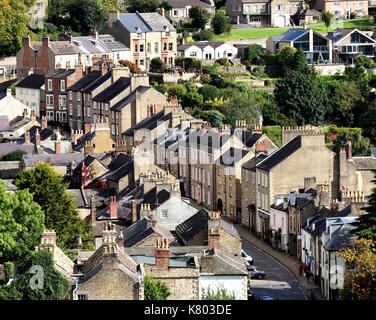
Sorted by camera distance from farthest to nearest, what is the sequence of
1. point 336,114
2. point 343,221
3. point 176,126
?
1. point 336,114
2. point 176,126
3. point 343,221

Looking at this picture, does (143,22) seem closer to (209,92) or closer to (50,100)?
(209,92)

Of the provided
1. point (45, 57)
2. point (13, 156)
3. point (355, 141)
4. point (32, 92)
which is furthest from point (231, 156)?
point (45, 57)

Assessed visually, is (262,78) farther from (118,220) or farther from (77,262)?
(77,262)

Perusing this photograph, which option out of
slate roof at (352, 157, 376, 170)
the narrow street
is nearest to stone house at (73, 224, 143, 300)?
the narrow street

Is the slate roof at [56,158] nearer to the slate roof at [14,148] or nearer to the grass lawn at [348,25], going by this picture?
the slate roof at [14,148]

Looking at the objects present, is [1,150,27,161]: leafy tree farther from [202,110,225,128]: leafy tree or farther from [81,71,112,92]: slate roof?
[202,110,225,128]: leafy tree

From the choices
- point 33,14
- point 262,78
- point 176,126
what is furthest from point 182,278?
point 33,14
